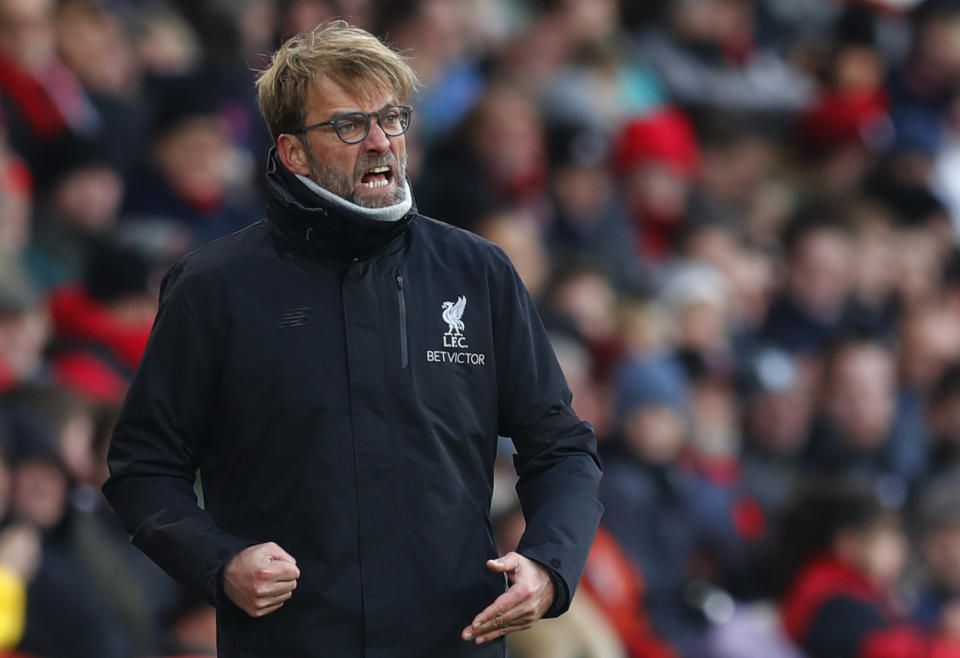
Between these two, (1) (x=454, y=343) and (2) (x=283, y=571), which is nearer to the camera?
(2) (x=283, y=571)

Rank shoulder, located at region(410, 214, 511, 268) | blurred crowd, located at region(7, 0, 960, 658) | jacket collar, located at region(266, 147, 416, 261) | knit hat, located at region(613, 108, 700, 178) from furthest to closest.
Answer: knit hat, located at region(613, 108, 700, 178) → blurred crowd, located at region(7, 0, 960, 658) → shoulder, located at region(410, 214, 511, 268) → jacket collar, located at region(266, 147, 416, 261)

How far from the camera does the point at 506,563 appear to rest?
345cm

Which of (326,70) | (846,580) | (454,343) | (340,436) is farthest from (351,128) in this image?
(846,580)

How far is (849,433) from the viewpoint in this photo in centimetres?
955

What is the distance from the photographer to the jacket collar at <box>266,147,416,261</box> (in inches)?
141

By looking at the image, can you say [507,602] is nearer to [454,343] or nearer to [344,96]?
[454,343]

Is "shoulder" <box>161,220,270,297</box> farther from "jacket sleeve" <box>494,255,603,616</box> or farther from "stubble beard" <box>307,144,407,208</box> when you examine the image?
"jacket sleeve" <box>494,255,603,616</box>

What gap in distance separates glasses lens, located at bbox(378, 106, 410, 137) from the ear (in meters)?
0.16

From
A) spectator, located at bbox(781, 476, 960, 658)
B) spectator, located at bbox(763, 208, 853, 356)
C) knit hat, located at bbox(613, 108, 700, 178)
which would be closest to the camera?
spectator, located at bbox(781, 476, 960, 658)

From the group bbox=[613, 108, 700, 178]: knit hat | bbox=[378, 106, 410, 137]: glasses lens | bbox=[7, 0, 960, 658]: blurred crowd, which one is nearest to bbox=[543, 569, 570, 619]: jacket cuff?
bbox=[378, 106, 410, 137]: glasses lens

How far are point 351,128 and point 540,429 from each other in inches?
26.8

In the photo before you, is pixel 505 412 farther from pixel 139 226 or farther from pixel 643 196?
pixel 643 196

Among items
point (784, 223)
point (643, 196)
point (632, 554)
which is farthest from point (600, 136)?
point (632, 554)

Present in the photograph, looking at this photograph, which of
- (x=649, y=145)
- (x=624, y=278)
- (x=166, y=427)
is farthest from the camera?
(x=649, y=145)
